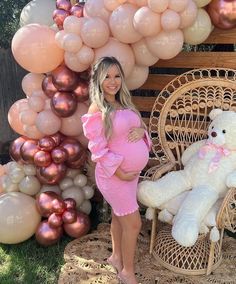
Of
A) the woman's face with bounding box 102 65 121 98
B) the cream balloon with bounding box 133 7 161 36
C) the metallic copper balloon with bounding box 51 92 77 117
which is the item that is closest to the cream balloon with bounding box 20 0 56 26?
the metallic copper balloon with bounding box 51 92 77 117

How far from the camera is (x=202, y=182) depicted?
2.93m

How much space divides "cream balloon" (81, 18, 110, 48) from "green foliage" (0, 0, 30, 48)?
91.4 inches

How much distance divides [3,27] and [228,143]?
3312 mm

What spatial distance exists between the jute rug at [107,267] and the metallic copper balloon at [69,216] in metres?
0.22

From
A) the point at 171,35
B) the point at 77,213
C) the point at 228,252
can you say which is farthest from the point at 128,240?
the point at 171,35

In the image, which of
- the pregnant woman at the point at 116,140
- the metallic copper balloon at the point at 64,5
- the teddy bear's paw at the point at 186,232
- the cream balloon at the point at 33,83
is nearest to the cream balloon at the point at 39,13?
the metallic copper balloon at the point at 64,5

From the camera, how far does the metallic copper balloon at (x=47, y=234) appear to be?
10.5 feet

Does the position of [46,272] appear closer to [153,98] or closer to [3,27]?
[153,98]

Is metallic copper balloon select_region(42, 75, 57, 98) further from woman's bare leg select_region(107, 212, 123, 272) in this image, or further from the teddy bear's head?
the teddy bear's head

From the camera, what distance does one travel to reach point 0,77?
5.15 m

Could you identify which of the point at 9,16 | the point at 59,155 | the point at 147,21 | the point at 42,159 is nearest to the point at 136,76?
the point at 147,21

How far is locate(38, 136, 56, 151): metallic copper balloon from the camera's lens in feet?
10.4

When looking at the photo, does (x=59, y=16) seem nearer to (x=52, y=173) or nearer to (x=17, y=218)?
(x=52, y=173)

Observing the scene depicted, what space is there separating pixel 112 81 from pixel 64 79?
2.19 feet
